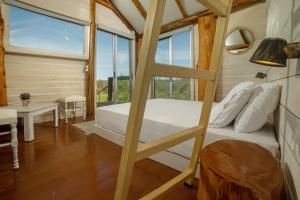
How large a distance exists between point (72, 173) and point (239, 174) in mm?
1519

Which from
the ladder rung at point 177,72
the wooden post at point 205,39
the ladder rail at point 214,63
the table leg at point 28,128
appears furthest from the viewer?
the wooden post at point 205,39

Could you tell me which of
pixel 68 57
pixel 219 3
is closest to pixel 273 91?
pixel 219 3

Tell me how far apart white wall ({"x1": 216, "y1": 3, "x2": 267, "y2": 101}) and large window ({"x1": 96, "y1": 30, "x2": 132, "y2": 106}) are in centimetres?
298

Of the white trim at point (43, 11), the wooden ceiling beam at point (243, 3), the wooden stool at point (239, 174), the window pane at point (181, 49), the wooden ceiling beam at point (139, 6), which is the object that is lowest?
the wooden stool at point (239, 174)

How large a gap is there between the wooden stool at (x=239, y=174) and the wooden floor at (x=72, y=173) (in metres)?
0.56

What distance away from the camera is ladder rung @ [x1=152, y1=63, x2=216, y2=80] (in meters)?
0.74

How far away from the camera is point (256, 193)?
0.65 metres

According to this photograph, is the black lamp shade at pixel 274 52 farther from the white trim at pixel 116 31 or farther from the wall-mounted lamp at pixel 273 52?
the white trim at pixel 116 31

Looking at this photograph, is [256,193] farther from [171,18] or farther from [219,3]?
[171,18]

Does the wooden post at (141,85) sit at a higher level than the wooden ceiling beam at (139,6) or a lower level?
lower

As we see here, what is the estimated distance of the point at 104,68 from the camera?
492 centimetres

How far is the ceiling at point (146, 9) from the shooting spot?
3.96 m

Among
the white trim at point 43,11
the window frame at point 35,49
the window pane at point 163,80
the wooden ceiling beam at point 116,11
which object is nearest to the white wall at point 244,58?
the window pane at point 163,80

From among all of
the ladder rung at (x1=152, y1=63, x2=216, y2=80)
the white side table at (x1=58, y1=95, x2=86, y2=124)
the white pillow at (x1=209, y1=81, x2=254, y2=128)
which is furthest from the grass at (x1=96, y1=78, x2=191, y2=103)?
the ladder rung at (x1=152, y1=63, x2=216, y2=80)
